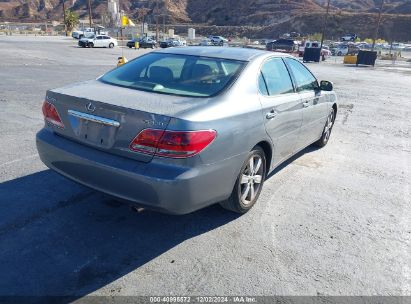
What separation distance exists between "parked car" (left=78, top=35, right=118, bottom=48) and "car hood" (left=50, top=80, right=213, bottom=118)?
138 ft

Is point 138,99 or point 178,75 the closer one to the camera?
point 138,99

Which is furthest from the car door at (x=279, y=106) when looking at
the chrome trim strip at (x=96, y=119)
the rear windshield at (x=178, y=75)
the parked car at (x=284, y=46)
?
the parked car at (x=284, y=46)

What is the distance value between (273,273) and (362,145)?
177 inches

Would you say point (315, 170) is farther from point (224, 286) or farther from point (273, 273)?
point (224, 286)

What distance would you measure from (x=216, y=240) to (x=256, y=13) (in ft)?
448

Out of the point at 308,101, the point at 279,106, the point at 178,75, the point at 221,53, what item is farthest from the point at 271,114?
the point at 308,101

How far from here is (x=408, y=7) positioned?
408 feet

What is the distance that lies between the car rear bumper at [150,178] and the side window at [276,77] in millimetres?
1060

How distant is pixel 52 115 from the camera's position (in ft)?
11.9

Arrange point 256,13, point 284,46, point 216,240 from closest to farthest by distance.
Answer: point 216,240 < point 284,46 < point 256,13

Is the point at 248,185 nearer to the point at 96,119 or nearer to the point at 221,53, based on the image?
the point at 221,53

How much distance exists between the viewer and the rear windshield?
3615 mm

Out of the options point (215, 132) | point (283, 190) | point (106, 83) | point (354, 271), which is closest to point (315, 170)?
point (283, 190)

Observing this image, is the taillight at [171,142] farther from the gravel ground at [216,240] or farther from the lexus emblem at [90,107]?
the gravel ground at [216,240]
